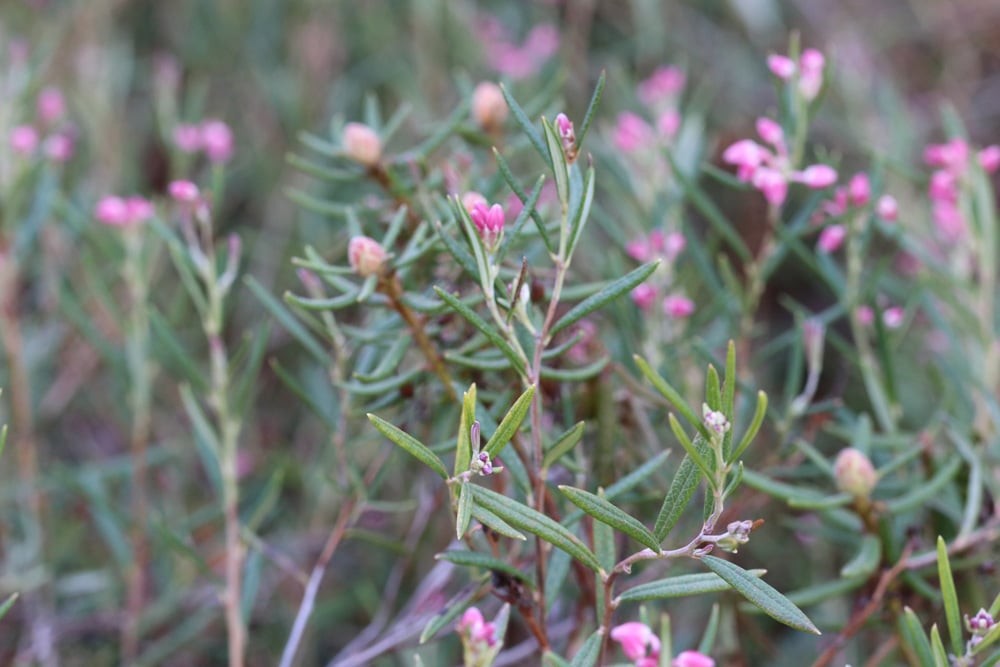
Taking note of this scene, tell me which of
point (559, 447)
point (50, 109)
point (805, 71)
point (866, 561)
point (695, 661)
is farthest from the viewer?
point (50, 109)

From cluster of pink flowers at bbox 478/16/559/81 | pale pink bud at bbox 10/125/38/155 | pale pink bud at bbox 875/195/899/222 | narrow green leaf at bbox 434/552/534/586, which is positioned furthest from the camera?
cluster of pink flowers at bbox 478/16/559/81

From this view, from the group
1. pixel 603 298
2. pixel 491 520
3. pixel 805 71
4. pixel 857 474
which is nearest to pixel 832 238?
pixel 805 71

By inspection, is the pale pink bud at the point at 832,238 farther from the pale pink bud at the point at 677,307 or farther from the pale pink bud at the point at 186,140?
the pale pink bud at the point at 186,140

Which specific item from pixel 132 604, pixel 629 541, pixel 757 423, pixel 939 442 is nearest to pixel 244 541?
pixel 132 604

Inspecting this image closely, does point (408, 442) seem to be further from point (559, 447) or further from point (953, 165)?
point (953, 165)

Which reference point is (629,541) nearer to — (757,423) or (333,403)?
(757,423)

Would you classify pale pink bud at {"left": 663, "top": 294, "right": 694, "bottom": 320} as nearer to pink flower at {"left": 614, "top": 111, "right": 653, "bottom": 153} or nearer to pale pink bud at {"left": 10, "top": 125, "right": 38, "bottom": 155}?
pink flower at {"left": 614, "top": 111, "right": 653, "bottom": 153}

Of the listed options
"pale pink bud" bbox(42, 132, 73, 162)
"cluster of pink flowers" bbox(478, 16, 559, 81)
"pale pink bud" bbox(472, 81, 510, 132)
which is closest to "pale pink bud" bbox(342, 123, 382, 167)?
"pale pink bud" bbox(472, 81, 510, 132)
